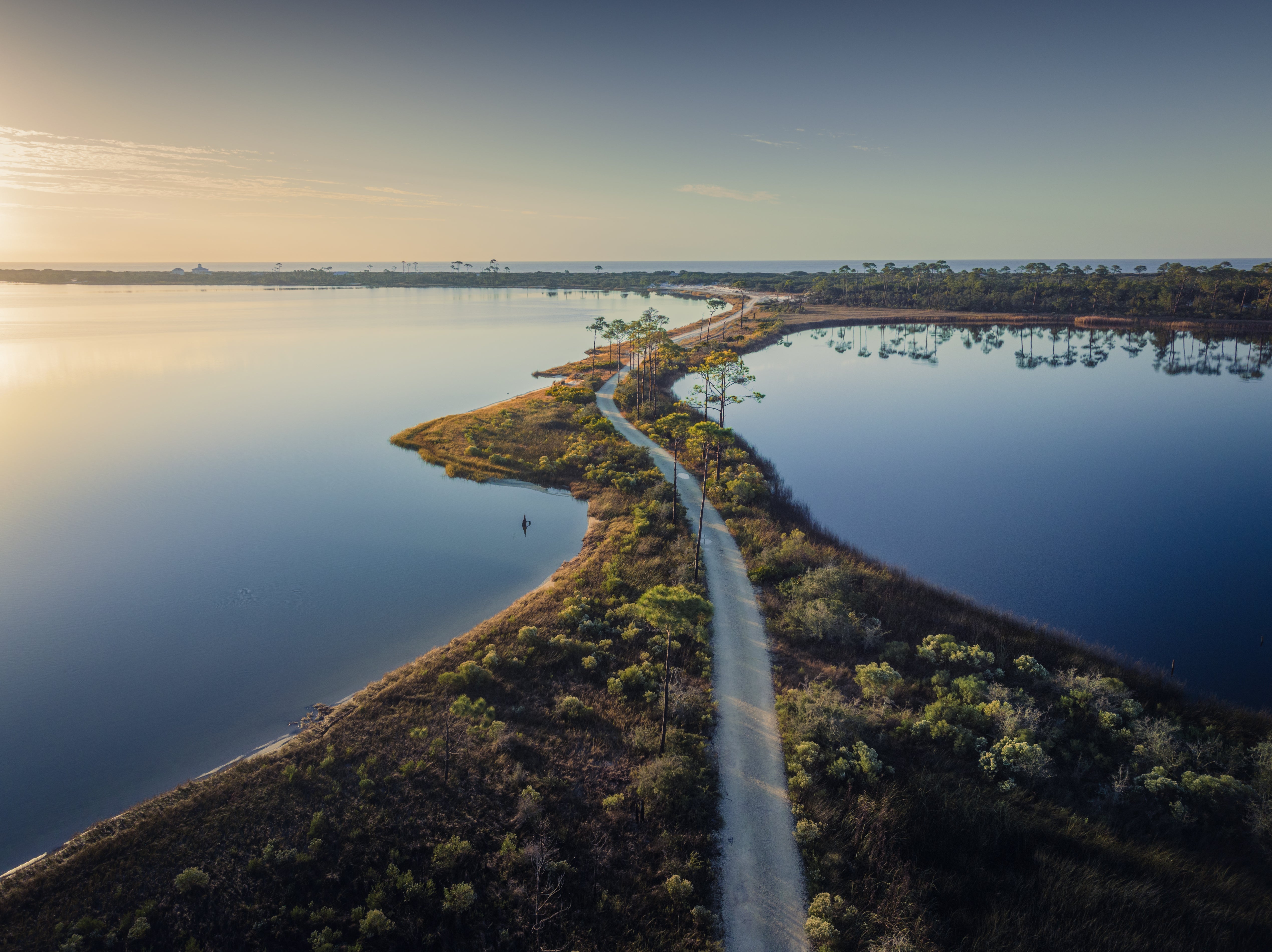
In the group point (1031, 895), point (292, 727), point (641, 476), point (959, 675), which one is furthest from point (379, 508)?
point (1031, 895)

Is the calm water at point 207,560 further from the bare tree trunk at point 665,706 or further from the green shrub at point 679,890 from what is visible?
the green shrub at point 679,890

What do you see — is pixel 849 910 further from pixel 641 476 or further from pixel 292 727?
pixel 641 476

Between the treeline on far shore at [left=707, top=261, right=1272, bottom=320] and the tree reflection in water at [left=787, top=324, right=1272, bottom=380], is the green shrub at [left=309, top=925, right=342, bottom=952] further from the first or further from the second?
the treeline on far shore at [left=707, top=261, right=1272, bottom=320]

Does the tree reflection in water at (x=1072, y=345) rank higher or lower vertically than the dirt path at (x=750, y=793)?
higher

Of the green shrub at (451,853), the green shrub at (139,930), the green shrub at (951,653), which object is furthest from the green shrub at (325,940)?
the green shrub at (951,653)

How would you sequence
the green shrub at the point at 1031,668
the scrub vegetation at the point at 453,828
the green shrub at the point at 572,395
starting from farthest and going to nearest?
1. the green shrub at the point at 572,395
2. the green shrub at the point at 1031,668
3. the scrub vegetation at the point at 453,828

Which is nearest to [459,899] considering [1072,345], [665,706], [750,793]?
[665,706]

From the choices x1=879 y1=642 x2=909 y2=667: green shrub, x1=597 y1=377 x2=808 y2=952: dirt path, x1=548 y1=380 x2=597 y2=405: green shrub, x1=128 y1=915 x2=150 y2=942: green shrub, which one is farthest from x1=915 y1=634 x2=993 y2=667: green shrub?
x1=548 y1=380 x2=597 y2=405: green shrub
